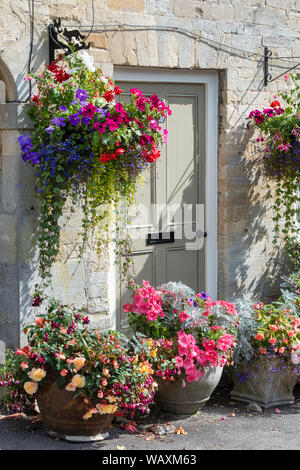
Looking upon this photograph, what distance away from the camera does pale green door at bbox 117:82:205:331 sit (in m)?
6.27

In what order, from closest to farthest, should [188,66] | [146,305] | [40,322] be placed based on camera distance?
[40,322] → [146,305] → [188,66]

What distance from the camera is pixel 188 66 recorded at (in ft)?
20.5

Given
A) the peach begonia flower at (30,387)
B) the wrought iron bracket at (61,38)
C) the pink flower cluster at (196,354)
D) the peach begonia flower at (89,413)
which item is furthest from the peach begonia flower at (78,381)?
the wrought iron bracket at (61,38)

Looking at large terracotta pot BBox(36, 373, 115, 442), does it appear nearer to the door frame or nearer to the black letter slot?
the door frame

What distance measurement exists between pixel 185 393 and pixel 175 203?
1.73m

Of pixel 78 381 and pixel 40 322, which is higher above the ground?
pixel 40 322

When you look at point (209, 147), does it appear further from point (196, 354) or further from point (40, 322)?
point (40, 322)

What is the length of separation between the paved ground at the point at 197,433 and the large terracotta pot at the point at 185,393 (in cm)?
7

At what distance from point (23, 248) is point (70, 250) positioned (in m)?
0.41

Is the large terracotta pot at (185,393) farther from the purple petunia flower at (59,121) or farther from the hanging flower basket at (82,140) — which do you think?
the purple petunia flower at (59,121)

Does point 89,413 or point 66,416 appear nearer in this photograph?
point 89,413

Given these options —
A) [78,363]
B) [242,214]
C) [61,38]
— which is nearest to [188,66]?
[61,38]

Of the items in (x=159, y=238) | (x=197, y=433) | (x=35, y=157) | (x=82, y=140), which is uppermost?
(x=82, y=140)

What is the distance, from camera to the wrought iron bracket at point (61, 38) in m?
5.38
